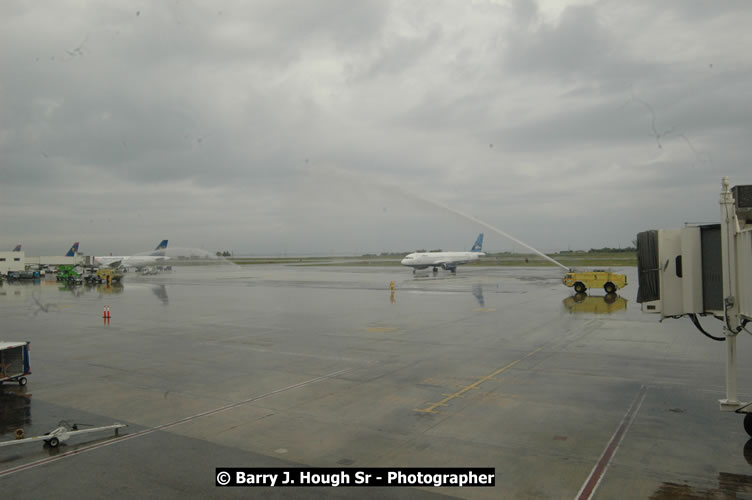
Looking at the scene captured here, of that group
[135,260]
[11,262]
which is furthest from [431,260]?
[11,262]

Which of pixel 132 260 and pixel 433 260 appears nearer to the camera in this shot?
pixel 433 260

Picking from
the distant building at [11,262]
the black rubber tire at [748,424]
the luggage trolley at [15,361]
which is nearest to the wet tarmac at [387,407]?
the black rubber tire at [748,424]

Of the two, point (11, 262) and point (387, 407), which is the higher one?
point (11, 262)

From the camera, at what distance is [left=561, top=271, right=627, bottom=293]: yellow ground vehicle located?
138ft

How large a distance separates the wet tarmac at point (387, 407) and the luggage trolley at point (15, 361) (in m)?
0.42

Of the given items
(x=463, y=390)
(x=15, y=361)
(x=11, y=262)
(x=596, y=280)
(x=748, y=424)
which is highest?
(x=11, y=262)

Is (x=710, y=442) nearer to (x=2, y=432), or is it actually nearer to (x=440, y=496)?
(x=440, y=496)

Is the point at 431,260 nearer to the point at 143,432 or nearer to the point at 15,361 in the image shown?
the point at 15,361

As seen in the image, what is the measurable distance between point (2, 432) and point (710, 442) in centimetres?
1479

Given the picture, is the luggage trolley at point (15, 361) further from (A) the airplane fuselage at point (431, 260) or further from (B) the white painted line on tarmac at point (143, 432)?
(A) the airplane fuselage at point (431, 260)

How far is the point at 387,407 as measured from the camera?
12148 mm

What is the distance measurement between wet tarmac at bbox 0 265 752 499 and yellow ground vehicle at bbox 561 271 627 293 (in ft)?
55.0

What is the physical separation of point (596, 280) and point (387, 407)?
3620 cm

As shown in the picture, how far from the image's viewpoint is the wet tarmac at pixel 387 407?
834 centimetres
